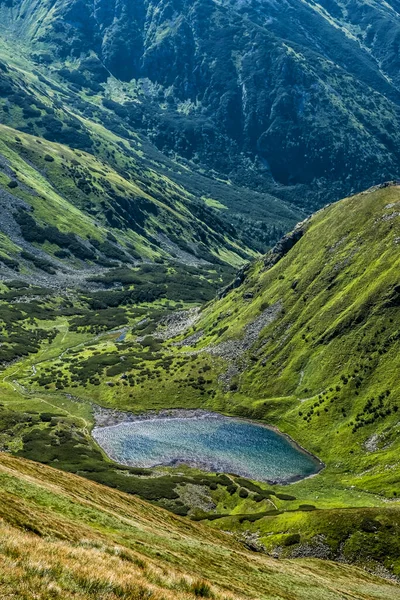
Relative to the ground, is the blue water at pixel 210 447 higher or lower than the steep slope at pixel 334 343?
lower

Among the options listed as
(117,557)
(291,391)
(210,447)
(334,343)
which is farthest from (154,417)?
(117,557)

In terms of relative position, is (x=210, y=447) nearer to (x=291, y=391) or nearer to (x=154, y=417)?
(x=154, y=417)

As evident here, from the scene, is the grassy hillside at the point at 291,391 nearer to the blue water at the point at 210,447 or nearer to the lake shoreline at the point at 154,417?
the lake shoreline at the point at 154,417

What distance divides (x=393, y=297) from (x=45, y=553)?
133506 millimetres

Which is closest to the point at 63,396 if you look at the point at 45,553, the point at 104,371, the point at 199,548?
the point at 104,371

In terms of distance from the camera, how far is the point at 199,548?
46719 mm

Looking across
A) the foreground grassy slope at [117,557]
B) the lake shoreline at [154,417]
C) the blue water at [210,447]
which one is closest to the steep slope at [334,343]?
the lake shoreline at [154,417]

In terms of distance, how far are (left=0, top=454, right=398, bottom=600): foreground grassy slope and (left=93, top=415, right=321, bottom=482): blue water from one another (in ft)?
170

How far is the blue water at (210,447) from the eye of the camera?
11844 cm

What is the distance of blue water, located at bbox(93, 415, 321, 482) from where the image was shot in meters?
118

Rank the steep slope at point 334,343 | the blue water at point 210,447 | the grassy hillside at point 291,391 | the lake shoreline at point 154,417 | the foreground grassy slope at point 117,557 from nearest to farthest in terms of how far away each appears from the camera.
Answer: the foreground grassy slope at point 117,557 < the grassy hillside at point 291,391 < the blue water at point 210,447 < the steep slope at point 334,343 < the lake shoreline at point 154,417

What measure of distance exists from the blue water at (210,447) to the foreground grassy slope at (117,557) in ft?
170

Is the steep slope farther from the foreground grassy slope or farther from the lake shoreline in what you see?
the foreground grassy slope

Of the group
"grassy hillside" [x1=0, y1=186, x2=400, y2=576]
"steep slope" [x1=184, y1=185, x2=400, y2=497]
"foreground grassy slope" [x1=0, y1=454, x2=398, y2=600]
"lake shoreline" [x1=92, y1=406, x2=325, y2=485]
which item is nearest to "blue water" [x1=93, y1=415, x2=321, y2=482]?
"lake shoreline" [x1=92, y1=406, x2=325, y2=485]
